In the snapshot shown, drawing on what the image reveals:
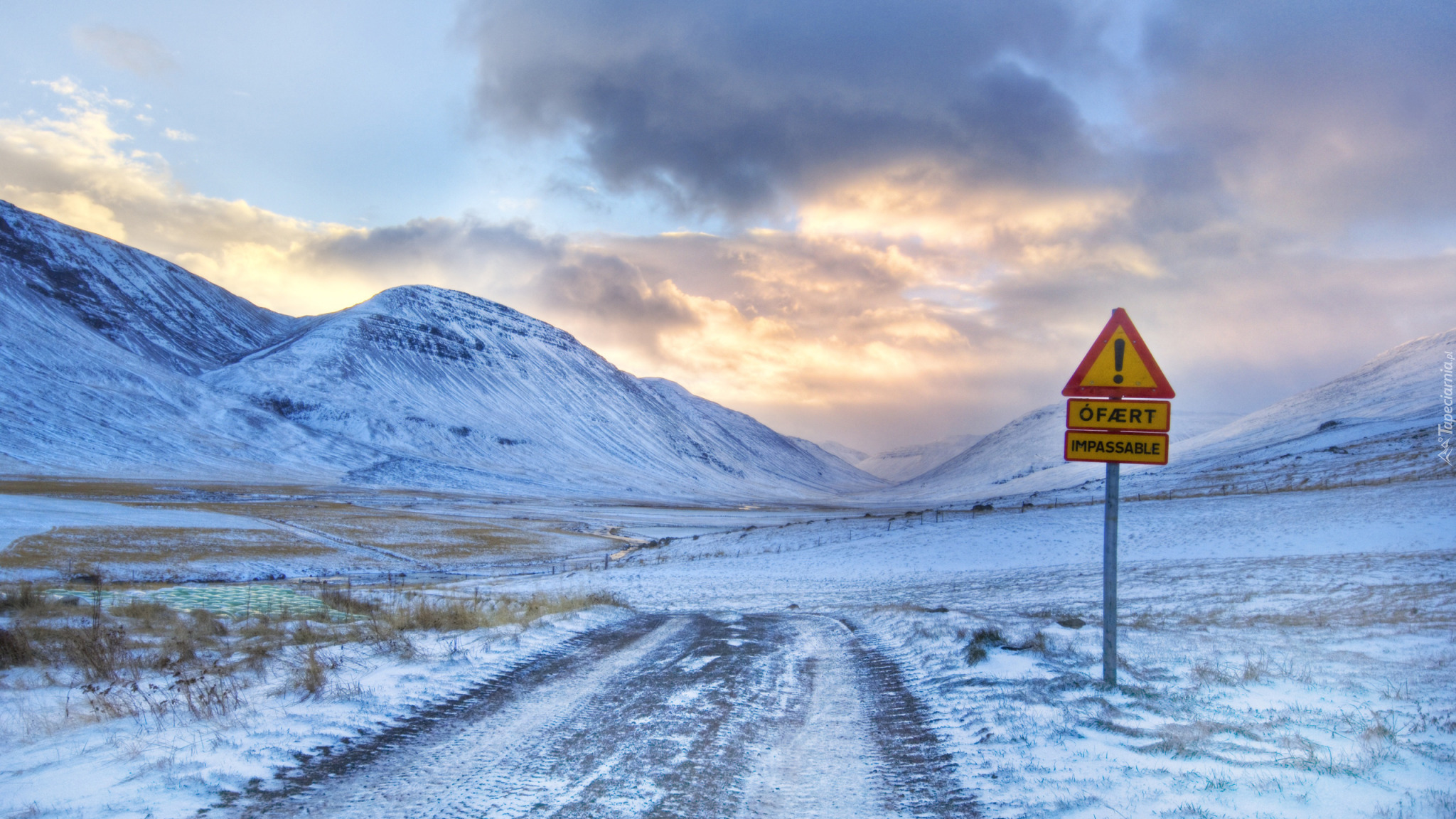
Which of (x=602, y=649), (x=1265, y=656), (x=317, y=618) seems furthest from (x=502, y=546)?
(x=1265, y=656)

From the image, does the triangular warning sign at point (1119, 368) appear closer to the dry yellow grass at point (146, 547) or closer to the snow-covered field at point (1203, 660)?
the snow-covered field at point (1203, 660)

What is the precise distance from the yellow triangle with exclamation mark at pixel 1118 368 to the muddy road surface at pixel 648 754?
13.0 ft

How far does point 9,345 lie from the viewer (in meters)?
144

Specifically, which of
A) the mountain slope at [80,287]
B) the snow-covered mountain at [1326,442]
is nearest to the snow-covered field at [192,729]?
the snow-covered mountain at [1326,442]

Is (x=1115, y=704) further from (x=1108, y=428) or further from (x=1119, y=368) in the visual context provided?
(x=1119, y=368)

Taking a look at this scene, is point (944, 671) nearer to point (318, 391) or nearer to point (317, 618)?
point (317, 618)

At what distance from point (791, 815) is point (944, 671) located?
531 centimetres

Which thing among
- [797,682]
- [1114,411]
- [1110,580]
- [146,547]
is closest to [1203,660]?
[1110,580]

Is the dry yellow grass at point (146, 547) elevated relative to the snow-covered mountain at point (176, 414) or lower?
lower

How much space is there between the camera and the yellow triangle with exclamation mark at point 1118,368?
25.1ft

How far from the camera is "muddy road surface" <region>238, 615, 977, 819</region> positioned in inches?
207

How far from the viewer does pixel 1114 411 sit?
25.3 feet

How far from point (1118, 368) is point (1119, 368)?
11 mm

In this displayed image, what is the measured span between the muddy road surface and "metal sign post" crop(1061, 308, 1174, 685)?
9.04 feet
